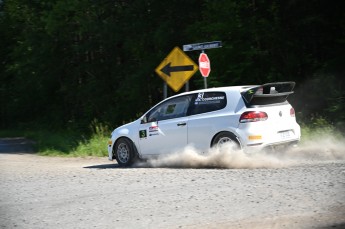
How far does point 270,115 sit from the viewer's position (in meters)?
10.4

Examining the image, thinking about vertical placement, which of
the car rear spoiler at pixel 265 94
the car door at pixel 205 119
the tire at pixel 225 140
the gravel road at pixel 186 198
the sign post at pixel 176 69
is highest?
the sign post at pixel 176 69

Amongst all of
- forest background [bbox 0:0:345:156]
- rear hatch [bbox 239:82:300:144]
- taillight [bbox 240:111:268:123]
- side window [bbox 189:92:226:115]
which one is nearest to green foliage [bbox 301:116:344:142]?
forest background [bbox 0:0:345:156]

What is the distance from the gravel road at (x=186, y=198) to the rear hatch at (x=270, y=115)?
633 mm

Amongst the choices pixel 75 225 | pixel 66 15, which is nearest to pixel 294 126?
pixel 75 225

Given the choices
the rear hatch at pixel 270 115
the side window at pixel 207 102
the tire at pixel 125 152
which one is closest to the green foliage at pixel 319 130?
the rear hatch at pixel 270 115

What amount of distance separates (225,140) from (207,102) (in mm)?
1043

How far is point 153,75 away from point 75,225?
18.3 meters

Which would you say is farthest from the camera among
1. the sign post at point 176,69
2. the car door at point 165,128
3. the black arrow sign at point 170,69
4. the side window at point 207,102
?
the black arrow sign at point 170,69

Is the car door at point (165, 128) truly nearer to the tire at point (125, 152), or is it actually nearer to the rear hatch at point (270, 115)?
the tire at point (125, 152)

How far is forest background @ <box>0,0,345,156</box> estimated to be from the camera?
18.6m

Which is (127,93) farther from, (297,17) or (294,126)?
(294,126)

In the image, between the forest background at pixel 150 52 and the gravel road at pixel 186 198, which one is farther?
the forest background at pixel 150 52

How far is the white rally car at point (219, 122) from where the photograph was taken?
10.3 m

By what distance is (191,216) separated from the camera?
256 inches
